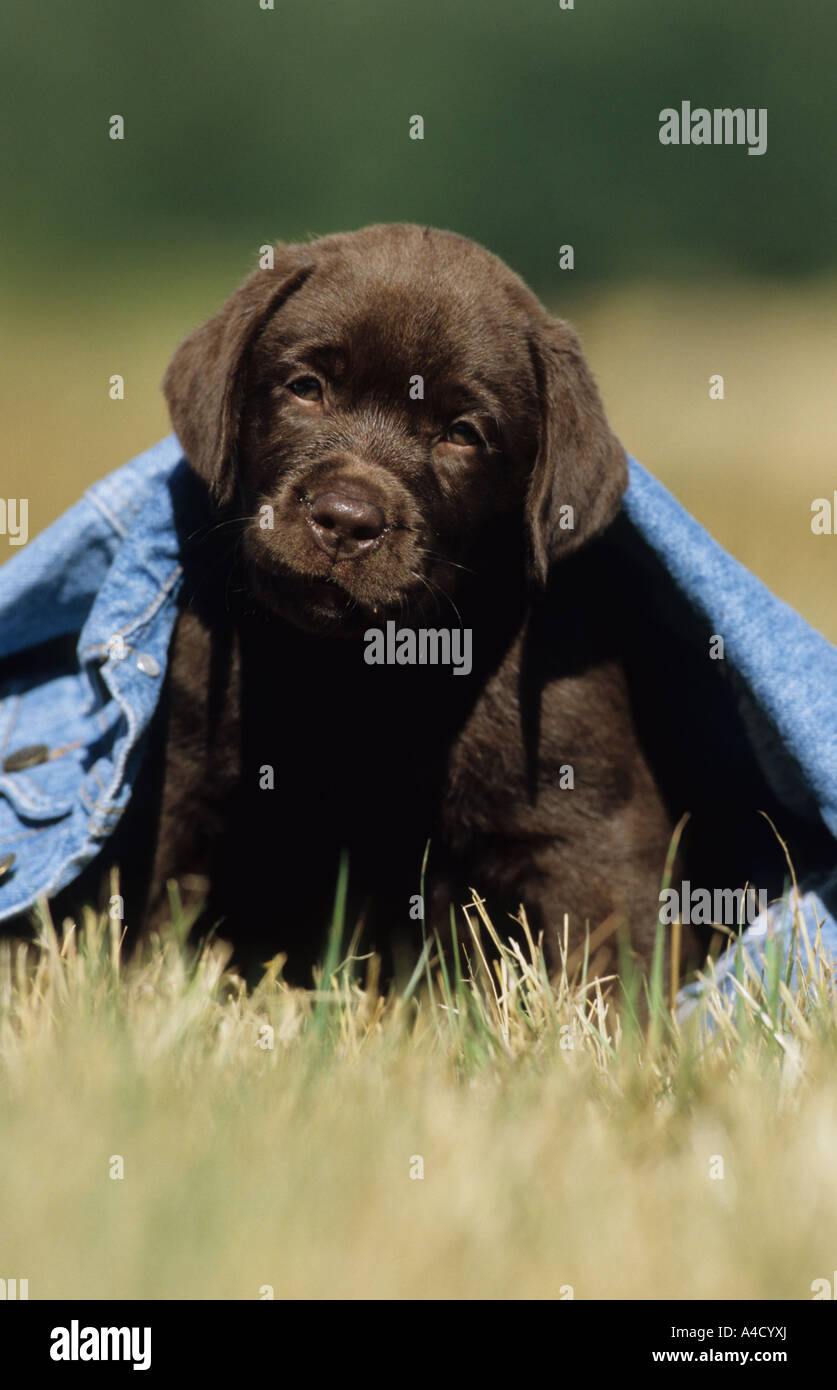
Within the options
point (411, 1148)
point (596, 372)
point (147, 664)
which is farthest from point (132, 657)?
point (411, 1148)

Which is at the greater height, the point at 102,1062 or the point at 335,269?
the point at 335,269

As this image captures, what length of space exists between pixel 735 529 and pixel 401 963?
4.38 m

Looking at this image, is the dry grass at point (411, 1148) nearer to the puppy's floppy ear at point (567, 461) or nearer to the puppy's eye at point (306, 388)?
the puppy's floppy ear at point (567, 461)

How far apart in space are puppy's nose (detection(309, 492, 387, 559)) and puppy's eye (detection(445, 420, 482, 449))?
0.34 meters

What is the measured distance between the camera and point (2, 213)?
1333 centimetres

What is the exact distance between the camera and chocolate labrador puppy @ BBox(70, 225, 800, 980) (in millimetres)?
2900

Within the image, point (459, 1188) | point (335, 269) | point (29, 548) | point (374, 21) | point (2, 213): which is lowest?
point (459, 1188)

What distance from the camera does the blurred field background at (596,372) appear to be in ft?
5.58

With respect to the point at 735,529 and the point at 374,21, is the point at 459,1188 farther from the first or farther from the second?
the point at 374,21

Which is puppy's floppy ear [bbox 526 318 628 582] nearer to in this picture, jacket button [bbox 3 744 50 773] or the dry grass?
the dry grass

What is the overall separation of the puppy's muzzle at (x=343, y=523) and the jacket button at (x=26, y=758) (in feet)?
2.88

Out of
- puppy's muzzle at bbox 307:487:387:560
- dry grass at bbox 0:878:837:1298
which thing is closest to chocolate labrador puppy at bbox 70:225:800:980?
puppy's muzzle at bbox 307:487:387:560

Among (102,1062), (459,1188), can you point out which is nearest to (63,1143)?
(102,1062)

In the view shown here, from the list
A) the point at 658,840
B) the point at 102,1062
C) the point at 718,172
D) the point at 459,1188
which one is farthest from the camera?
the point at 718,172
